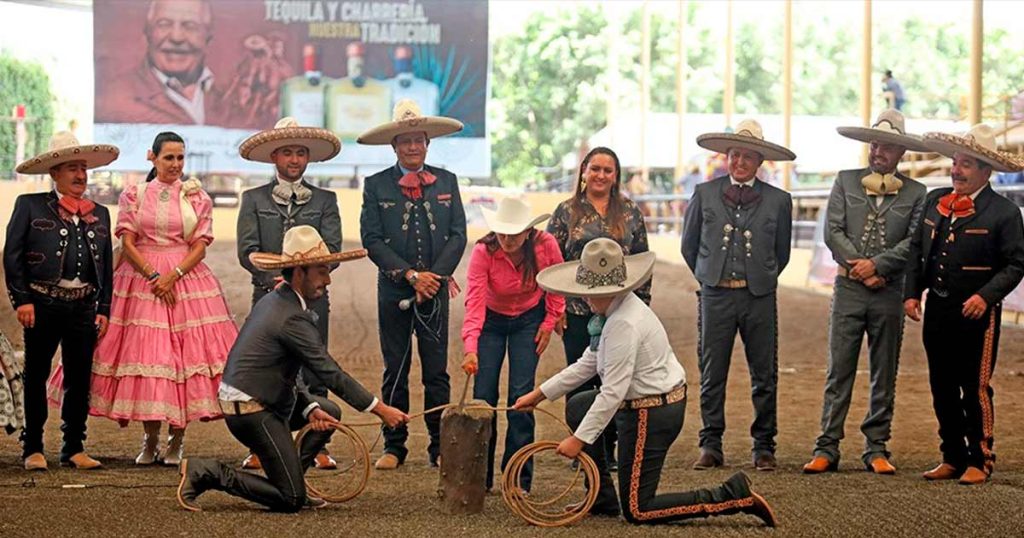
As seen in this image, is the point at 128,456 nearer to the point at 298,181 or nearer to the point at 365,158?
the point at 298,181

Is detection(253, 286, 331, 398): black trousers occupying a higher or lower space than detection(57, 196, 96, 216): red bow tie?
lower

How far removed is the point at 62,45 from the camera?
128ft

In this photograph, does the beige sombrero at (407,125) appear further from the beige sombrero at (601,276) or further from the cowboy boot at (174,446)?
the beige sombrero at (601,276)

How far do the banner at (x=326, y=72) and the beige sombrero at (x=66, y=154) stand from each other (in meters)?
21.1

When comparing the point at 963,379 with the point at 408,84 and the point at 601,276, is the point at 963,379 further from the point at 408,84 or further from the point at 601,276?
the point at 408,84

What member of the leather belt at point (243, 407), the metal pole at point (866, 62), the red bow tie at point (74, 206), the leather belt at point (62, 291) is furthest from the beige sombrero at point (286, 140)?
the metal pole at point (866, 62)

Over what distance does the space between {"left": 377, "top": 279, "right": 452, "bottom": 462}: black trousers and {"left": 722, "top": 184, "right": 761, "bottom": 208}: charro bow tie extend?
1709 millimetres

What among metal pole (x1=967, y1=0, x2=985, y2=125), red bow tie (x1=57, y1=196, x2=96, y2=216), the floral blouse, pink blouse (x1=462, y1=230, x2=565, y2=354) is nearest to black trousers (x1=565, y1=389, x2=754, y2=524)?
pink blouse (x1=462, y1=230, x2=565, y2=354)

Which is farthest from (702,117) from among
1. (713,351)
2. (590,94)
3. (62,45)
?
(713,351)

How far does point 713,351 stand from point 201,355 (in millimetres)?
2894

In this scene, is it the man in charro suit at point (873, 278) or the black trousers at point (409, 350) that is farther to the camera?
→ the black trousers at point (409, 350)

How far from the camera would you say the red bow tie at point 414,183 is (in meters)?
9.43

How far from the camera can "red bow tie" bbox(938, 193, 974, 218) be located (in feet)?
29.2

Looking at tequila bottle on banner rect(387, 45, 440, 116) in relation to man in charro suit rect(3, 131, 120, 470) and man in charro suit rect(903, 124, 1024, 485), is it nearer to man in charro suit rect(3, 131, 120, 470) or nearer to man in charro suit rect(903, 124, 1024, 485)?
man in charro suit rect(3, 131, 120, 470)
